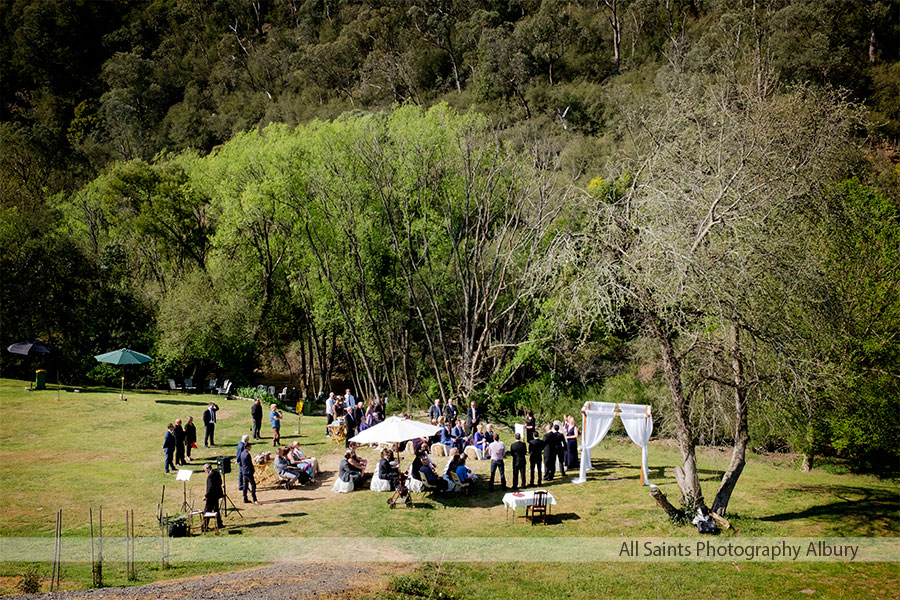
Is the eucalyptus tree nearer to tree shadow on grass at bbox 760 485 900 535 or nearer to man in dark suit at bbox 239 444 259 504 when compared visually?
tree shadow on grass at bbox 760 485 900 535

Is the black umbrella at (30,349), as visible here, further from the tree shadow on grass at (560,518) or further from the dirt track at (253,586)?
the tree shadow on grass at (560,518)

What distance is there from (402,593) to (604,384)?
19.8 metres

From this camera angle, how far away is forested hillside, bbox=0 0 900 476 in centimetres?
1366

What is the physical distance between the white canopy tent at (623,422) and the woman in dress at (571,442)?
1.05 m

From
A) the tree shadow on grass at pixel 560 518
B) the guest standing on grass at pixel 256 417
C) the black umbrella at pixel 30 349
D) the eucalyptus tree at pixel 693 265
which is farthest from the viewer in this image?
the black umbrella at pixel 30 349

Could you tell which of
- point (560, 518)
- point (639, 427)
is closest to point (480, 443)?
point (639, 427)

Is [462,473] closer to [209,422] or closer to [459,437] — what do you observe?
[459,437]

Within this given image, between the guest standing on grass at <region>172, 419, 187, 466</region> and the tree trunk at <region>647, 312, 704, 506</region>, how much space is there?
1253 cm

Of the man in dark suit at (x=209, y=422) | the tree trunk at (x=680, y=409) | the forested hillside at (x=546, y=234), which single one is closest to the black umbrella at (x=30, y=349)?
the forested hillside at (x=546, y=234)

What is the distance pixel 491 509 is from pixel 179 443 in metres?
8.78

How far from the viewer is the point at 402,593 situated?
398 inches

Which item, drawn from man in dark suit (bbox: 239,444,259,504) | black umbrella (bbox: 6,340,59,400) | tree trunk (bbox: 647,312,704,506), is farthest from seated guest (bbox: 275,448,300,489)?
black umbrella (bbox: 6,340,59,400)

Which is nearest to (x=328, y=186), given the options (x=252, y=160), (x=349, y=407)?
(x=252, y=160)

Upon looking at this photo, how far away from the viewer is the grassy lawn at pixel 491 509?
1116 cm
